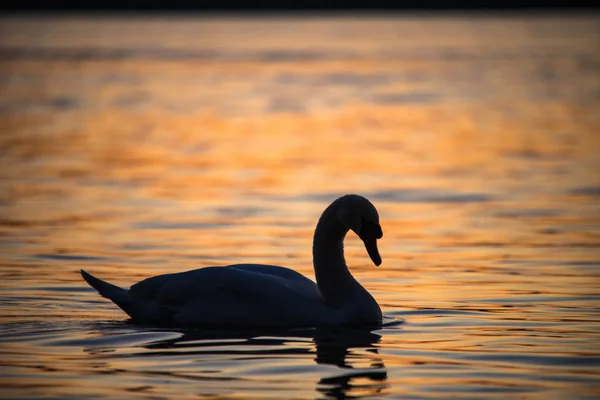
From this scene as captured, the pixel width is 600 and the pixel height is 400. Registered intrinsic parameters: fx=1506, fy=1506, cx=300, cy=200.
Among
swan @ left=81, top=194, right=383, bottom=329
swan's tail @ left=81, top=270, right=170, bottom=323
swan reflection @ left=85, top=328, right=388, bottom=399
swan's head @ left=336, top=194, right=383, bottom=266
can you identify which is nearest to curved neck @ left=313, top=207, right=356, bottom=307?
swan @ left=81, top=194, right=383, bottom=329

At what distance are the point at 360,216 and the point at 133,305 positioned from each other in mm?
1824

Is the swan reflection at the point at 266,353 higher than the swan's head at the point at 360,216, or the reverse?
the swan's head at the point at 360,216

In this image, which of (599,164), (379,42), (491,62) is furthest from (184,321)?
(379,42)

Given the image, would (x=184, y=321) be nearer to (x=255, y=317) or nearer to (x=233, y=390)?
(x=255, y=317)

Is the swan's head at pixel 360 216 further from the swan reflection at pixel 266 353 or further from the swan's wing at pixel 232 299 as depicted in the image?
the swan reflection at pixel 266 353

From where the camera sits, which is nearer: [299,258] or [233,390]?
[233,390]

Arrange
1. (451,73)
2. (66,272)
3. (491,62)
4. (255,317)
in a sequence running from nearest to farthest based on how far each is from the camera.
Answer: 1. (255,317)
2. (66,272)
3. (451,73)
4. (491,62)

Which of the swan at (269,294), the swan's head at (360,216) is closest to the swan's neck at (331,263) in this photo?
the swan at (269,294)

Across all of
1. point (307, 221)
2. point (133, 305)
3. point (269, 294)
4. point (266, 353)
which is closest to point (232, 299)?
point (269, 294)

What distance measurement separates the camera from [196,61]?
5419cm

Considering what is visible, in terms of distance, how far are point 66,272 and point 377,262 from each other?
3498 mm

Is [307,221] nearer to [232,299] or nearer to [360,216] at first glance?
[360,216]

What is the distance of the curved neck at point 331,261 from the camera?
37.0ft

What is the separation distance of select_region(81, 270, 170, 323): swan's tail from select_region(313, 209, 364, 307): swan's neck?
120 cm
